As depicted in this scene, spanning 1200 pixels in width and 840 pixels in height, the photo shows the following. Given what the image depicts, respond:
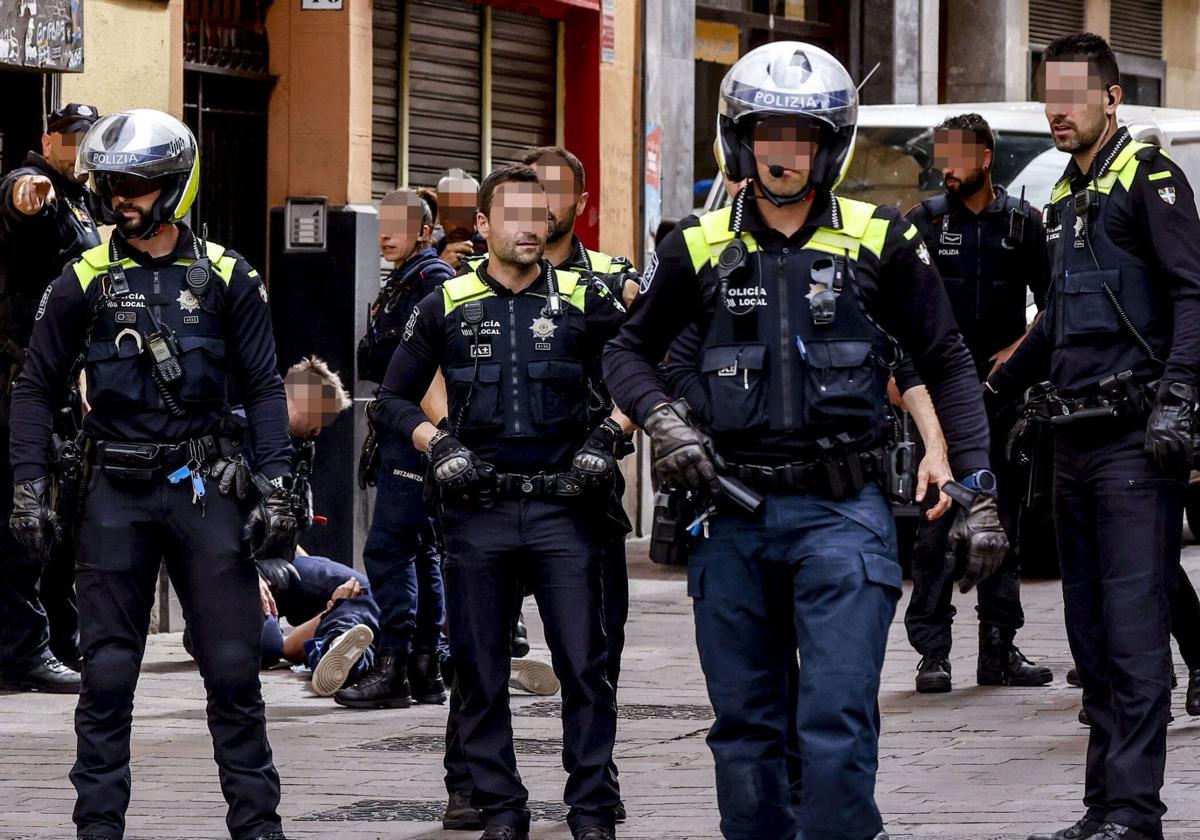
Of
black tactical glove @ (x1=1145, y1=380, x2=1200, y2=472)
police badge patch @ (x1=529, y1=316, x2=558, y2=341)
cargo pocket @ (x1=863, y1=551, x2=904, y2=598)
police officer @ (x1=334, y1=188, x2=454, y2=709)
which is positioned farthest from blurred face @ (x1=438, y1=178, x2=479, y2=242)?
cargo pocket @ (x1=863, y1=551, x2=904, y2=598)

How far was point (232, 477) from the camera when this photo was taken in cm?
639

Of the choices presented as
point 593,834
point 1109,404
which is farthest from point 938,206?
point 593,834

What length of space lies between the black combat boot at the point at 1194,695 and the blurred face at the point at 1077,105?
244cm

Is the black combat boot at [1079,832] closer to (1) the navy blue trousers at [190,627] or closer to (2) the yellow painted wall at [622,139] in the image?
(1) the navy blue trousers at [190,627]

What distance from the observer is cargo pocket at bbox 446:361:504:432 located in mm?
6535

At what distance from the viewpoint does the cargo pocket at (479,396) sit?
6.54 metres

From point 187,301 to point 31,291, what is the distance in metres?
3.29

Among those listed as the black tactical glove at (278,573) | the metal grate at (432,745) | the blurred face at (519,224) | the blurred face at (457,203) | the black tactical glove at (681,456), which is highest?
the blurred face at (457,203)

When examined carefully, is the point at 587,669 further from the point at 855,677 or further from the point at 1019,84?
the point at 1019,84

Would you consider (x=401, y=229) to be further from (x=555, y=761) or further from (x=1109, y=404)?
(x=1109, y=404)

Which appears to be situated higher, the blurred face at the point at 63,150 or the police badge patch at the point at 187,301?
the blurred face at the point at 63,150

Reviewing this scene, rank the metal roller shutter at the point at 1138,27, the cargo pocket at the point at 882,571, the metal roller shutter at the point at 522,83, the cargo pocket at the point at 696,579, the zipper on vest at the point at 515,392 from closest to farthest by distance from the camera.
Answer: the cargo pocket at the point at 882,571, the cargo pocket at the point at 696,579, the zipper on vest at the point at 515,392, the metal roller shutter at the point at 522,83, the metal roller shutter at the point at 1138,27

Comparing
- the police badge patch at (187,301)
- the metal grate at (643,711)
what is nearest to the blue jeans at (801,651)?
the police badge patch at (187,301)

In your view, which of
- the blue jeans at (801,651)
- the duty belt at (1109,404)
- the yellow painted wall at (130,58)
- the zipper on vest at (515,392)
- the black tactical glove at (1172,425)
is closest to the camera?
the blue jeans at (801,651)
